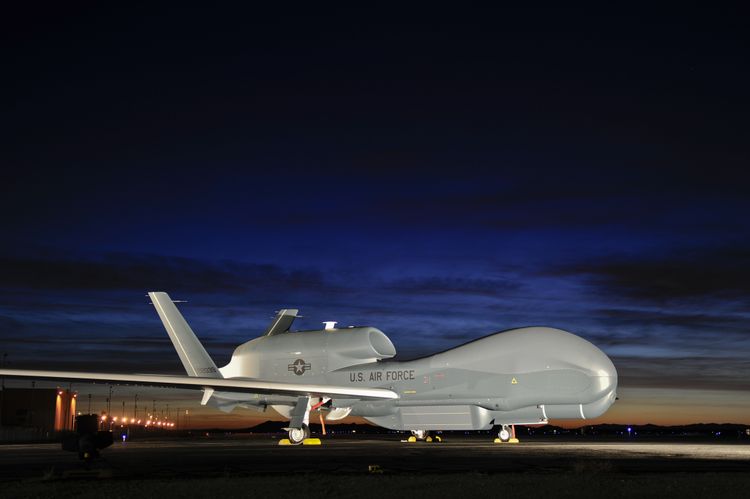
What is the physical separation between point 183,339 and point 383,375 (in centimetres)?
1246

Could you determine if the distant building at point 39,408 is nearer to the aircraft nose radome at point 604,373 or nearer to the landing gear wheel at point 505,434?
the landing gear wheel at point 505,434

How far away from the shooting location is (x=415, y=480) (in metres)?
15.3

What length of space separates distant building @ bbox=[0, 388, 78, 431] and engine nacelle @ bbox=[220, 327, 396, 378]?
87401 mm

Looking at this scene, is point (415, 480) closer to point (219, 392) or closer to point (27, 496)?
point (27, 496)

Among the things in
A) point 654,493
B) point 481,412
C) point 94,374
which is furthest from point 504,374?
point 654,493

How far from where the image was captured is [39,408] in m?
120

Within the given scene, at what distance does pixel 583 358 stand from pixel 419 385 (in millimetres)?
7407

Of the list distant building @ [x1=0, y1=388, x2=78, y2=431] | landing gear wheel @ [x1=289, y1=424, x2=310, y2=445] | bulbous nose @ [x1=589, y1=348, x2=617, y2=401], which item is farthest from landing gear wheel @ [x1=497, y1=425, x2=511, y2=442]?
distant building @ [x1=0, y1=388, x2=78, y2=431]

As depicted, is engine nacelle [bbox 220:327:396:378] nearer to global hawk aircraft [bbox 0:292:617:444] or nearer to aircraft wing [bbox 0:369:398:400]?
global hawk aircraft [bbox 0:292:617:444]

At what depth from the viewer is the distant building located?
118 m

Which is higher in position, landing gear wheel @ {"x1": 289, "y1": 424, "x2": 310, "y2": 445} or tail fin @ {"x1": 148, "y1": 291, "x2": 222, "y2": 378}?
tail fin @ {"x1": 148, "y1": 291, "x2": 222, "y2": 378}

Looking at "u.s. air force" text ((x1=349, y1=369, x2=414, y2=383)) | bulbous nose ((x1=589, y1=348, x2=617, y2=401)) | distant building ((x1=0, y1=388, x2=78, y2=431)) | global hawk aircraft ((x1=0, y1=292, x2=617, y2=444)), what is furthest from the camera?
distant building ((x1=0, y1=388, x2=78, y2=431))

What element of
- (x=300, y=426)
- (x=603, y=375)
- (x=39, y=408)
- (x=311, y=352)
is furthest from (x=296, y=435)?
(x=39, y=408)

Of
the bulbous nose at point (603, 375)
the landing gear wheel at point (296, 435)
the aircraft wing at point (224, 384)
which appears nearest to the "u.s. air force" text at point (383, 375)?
the aircraft wing at point (224, 384)
